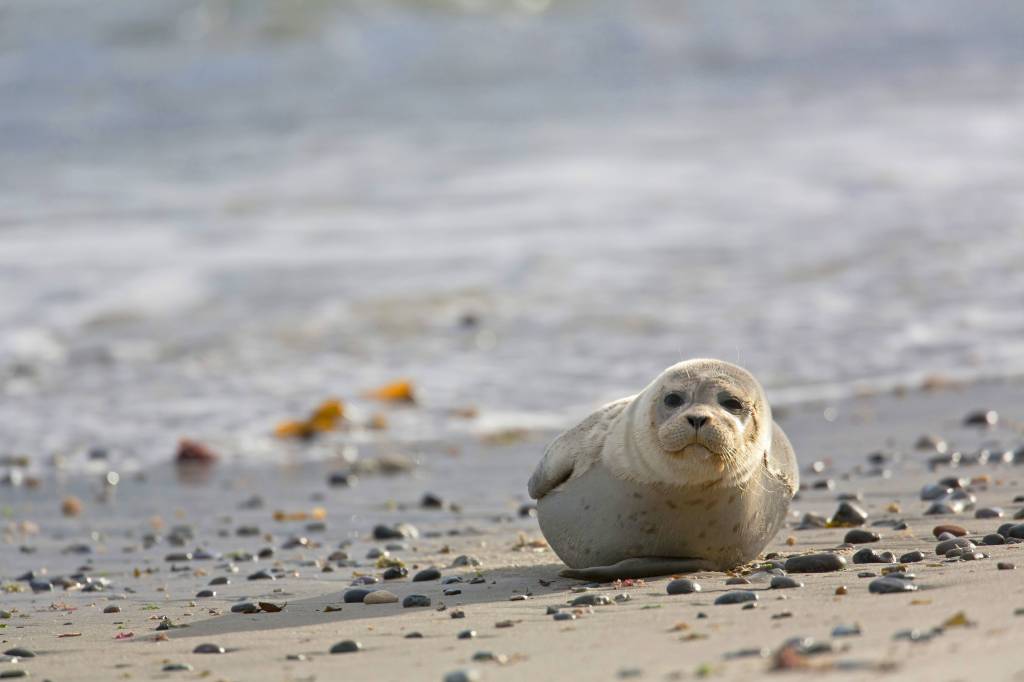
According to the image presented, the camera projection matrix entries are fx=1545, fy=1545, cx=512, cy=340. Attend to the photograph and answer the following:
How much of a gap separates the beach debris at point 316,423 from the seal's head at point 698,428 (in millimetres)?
4753

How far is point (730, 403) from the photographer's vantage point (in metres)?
4.35

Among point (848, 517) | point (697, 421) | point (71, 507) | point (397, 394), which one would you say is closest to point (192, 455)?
point (71, 507)

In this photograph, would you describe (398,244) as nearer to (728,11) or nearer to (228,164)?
(228,164)

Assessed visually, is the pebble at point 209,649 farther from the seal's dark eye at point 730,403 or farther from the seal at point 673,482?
the seal's dark eye at point 730,403

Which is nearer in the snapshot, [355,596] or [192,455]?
[355,596]

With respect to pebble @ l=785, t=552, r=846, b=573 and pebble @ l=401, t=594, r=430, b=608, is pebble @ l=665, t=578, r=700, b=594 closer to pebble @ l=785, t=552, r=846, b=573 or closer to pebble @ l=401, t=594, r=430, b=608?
pebble @ l=785, t=552, r=846, b=573

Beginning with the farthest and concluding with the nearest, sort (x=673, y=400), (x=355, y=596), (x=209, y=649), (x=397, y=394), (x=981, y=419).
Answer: (x=397, y=394), (x=981, y=419), (x=355, y=596), (x=673, y=400), (x=209, y=649)

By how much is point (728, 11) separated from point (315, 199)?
11.2m

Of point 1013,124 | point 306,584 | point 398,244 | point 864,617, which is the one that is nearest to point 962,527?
point 864,617

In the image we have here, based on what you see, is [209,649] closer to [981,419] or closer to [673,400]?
[673,400]

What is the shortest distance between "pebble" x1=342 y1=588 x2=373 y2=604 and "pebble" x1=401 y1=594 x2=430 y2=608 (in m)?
0.19

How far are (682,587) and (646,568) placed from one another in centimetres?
34

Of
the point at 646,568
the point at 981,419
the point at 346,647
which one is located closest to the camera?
the point at 346,647

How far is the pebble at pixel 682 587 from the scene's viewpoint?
13.5ft
